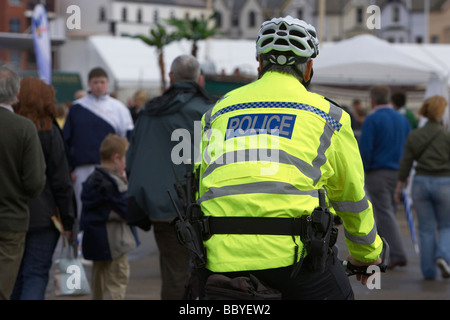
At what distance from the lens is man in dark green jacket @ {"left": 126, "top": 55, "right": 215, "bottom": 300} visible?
6336 mm

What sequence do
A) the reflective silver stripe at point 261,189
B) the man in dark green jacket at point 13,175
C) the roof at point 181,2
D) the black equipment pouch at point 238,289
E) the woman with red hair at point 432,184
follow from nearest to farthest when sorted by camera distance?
the black equipment pouch at point 238,289 → the reflective silver stripe at point 261,189 → the man in dark green jacket at point 13,175 → the woman with red hair at point 432,184 → the roof at point 181,2

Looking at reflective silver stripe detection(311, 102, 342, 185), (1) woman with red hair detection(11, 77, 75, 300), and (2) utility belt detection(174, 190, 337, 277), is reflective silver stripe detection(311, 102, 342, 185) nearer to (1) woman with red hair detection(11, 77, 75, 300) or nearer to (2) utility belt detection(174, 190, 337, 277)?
(2) utility belt detection(174, 190, 337, 277)

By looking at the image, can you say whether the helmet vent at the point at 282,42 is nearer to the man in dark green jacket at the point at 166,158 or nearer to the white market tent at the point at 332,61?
the man in dark green jacket at the point at 166,158

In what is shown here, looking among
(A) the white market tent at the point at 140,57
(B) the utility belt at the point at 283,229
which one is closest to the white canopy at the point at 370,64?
(B) the utility belt at the point at 283,229

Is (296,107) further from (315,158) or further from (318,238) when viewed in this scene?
(318,238)

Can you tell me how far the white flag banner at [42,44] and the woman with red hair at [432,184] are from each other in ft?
25.9

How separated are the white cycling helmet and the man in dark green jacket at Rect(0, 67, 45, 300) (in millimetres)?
2367

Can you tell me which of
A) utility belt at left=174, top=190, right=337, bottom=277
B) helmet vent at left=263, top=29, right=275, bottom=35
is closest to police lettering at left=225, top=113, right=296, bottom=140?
utility belt at left=174, top=190, right=337, bottom=277

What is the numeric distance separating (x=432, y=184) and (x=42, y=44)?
30.8 ft

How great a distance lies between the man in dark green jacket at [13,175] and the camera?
549 centimetres

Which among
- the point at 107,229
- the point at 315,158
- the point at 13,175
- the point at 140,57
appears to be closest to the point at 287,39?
the point at 315,158

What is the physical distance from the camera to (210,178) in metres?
3.46

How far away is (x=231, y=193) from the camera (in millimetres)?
3320
